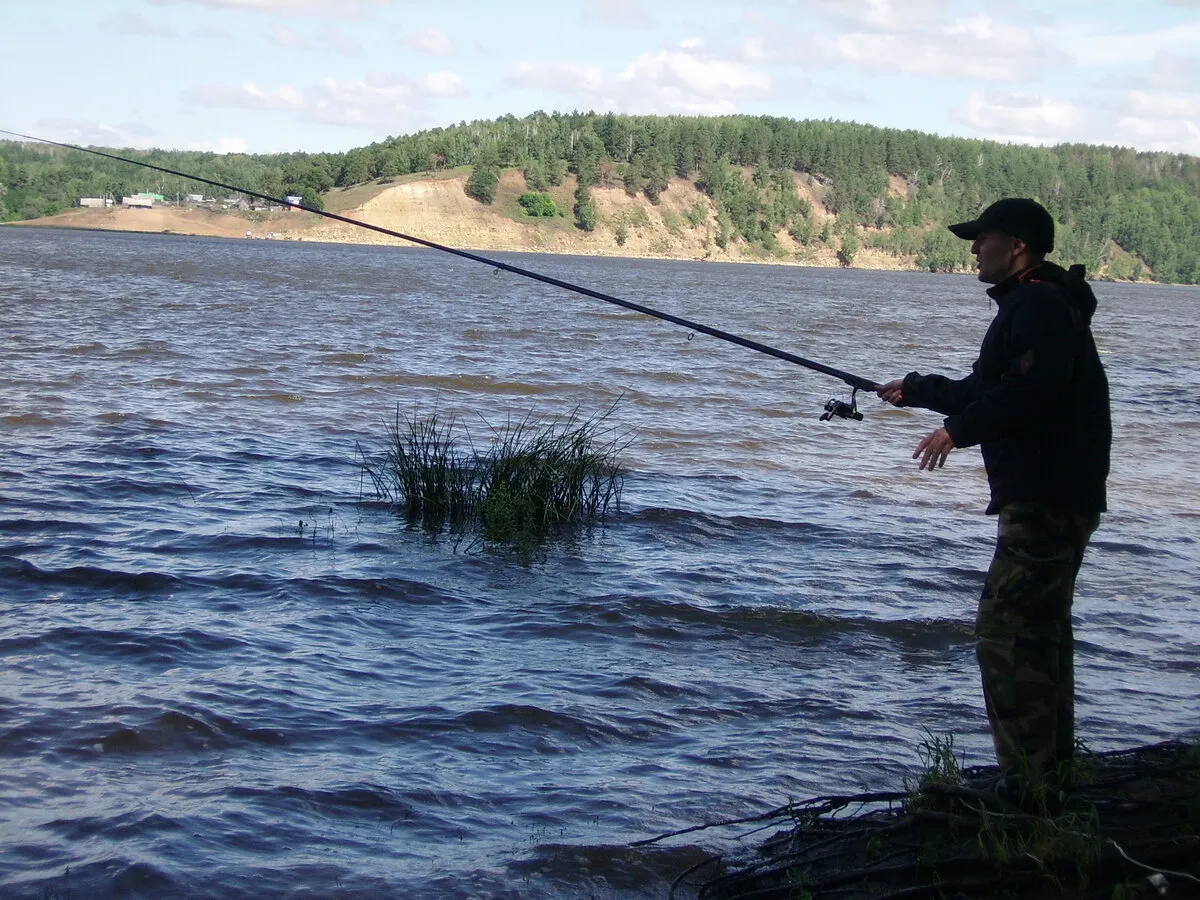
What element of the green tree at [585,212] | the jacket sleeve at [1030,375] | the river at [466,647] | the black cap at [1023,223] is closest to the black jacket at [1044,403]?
the jacket sleeve at [1030,375]

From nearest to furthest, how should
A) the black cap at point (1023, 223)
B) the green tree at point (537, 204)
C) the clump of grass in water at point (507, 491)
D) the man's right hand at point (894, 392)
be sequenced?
1. the black cap at point (1023, 223)
2. the man's right hand at point (894, 392)
3. the clump of grass in water at point (507, 491)
4. the green tree at point (537, 204)

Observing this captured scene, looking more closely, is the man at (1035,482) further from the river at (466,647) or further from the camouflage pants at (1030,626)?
the river at (466,647)

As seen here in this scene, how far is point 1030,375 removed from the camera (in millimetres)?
4406

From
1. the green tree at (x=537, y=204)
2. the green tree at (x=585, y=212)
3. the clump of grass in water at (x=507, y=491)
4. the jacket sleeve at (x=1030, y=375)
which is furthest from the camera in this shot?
the green tree at (x=585, y=212)

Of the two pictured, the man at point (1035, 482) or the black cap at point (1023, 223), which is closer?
the man at point (1035, 482)

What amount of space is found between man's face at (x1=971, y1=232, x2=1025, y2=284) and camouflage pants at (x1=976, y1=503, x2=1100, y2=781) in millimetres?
863

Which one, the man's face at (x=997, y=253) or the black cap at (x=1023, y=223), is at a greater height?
the black cap at (x=1023, y=223)

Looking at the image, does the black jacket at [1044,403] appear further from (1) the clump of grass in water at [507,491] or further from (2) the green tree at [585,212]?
(2) the green tree at [585,212]

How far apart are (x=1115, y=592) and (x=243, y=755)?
6.77 metres

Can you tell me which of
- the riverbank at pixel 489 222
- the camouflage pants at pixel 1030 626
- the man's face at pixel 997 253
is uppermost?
the riverbank at pixel 489 222

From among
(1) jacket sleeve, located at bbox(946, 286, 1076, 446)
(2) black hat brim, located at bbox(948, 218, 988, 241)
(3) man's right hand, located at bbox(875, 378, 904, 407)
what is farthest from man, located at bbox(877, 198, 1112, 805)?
(3) man's right hand, located at bbox(875, 378, 904, 407)

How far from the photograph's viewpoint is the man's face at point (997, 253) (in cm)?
470

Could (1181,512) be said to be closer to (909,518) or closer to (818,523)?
(909,518)

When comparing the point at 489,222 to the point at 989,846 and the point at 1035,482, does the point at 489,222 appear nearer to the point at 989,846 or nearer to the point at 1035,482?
the point at 1035,482
